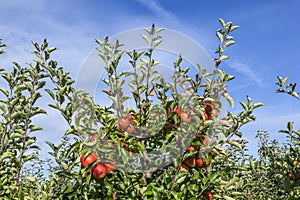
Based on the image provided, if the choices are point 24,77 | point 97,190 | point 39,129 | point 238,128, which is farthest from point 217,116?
point 24,77

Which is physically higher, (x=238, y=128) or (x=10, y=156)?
(x=238, y=128)

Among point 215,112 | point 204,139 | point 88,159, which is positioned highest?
point 215,112

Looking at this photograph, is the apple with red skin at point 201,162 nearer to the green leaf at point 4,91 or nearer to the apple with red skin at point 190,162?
the apple with red skin at point 190,162

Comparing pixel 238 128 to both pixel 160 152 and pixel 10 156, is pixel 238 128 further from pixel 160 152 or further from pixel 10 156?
pixel 10 156

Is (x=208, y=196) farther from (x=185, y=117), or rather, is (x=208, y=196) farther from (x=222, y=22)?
(x=222, y=22)

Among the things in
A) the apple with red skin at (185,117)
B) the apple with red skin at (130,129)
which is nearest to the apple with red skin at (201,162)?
the apple with red skin at (185,117)

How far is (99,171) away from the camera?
312 cm

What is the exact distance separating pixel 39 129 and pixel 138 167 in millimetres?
1237

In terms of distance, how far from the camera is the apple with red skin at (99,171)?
3121 millimetres

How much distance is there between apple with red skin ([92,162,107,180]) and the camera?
312 centimetres

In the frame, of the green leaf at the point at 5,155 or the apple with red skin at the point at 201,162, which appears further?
the green leaf at the point at 5,155

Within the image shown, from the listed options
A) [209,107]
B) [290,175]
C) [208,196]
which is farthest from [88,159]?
[290,175]

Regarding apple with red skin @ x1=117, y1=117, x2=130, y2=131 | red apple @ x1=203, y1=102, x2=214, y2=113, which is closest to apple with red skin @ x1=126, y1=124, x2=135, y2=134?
apple with red skin @ x1=117, y1=117, x2=130, y2=131

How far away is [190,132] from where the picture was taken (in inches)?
127
